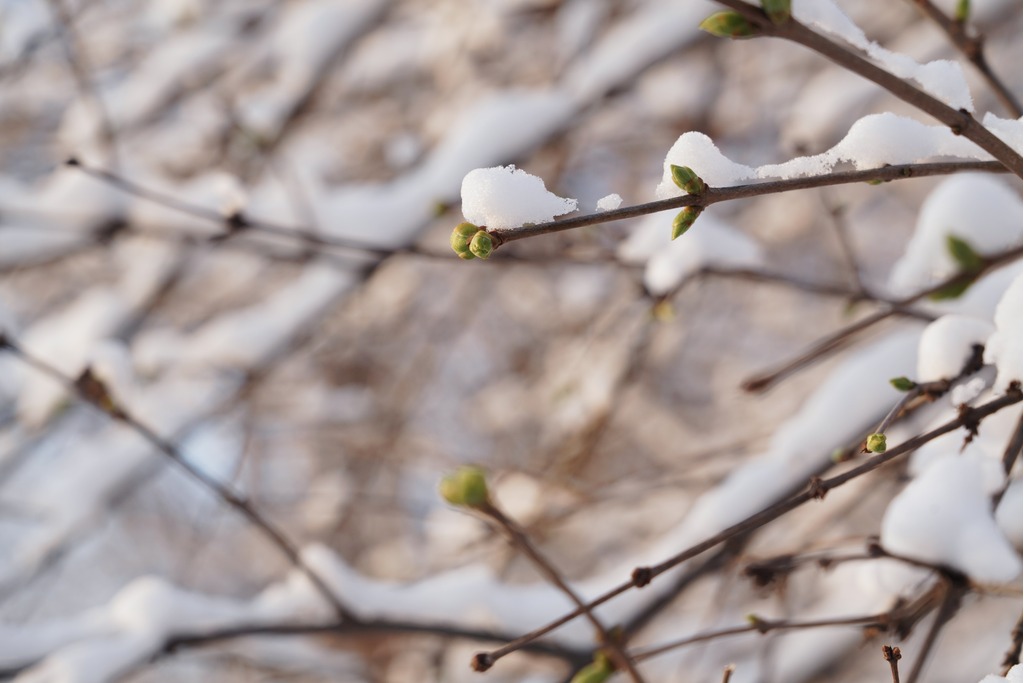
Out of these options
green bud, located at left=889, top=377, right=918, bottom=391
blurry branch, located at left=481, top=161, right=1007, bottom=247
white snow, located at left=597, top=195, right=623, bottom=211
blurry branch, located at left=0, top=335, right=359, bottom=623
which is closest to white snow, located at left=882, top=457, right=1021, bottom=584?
green bud, located at left=889, top=377, right=918, bottom=391

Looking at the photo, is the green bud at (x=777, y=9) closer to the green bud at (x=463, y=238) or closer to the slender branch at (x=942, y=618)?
the green bud at (x=463, y=238)

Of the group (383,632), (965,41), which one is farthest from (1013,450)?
(383,632)

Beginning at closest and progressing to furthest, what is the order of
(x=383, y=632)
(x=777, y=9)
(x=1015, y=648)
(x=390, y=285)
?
(x=777, y=9)
(x=1015, y=648)
(x=383, y=632)
(x=390, y=285)

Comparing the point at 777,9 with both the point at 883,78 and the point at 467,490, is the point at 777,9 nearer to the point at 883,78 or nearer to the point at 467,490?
the point at 883,78

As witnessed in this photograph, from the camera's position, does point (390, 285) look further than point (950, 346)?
Yes

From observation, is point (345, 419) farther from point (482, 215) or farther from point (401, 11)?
point (482, 215)

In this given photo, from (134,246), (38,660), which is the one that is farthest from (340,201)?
(134,246)

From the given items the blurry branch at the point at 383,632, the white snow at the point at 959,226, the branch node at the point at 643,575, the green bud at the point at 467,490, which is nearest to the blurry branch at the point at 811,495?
the branch node at the point at 643,575

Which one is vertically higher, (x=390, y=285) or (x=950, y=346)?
(x=390, y=285)
